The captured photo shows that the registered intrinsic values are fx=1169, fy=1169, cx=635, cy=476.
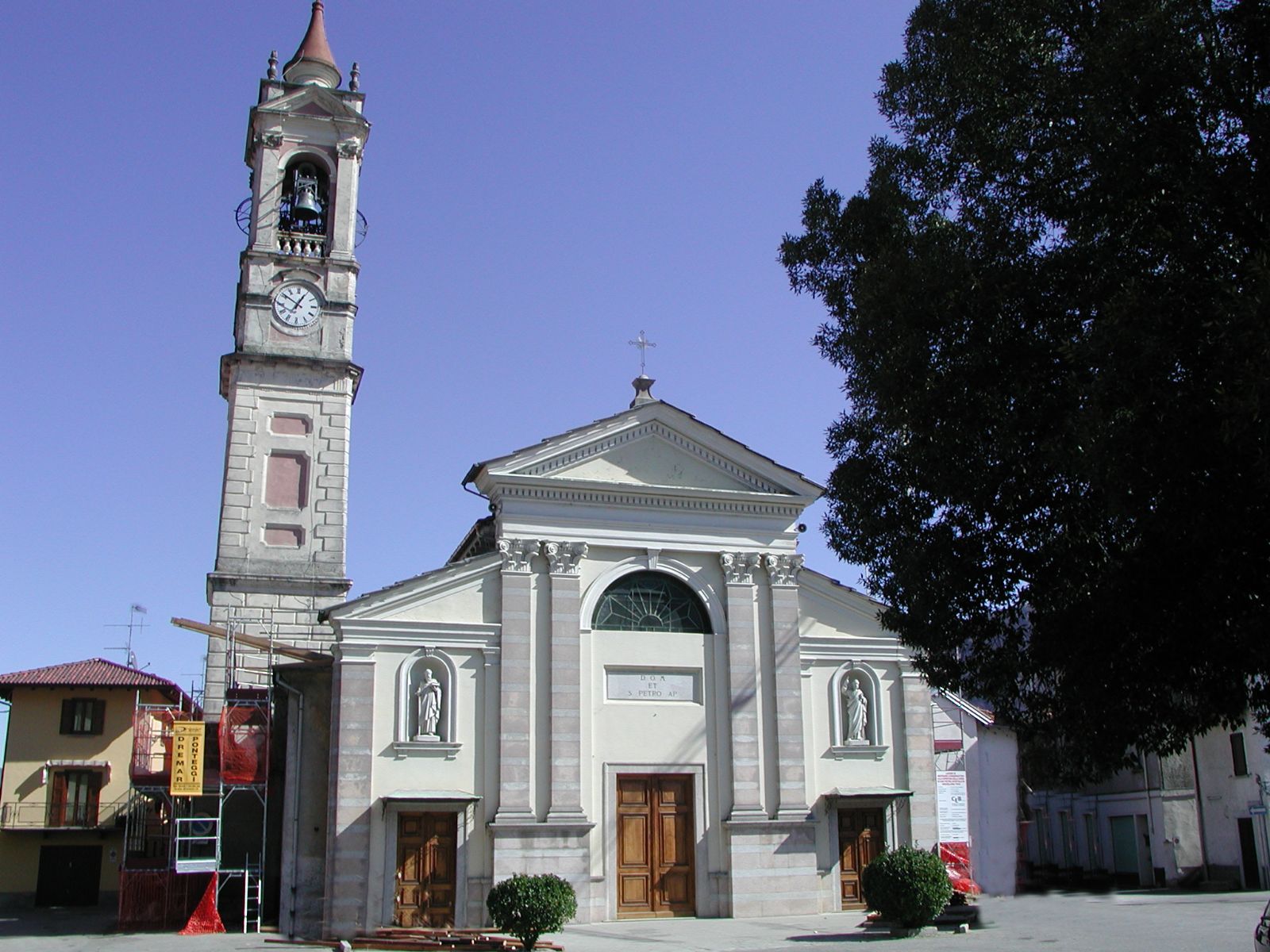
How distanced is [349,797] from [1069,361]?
15886 millimetres

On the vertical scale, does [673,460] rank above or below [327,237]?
below

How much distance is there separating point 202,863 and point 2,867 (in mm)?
18902

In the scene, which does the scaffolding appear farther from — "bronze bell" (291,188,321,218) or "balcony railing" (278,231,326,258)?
"bronze bell" (291,188,321,218)

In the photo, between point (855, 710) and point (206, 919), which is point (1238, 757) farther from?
point (206, 919)

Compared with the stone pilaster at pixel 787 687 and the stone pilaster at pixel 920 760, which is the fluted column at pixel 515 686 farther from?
the stone pilaster at pixel 920 760

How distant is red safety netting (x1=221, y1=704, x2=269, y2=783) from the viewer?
23.0 meters

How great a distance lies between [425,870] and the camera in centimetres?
2150

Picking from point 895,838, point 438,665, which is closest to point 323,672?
point 438,665

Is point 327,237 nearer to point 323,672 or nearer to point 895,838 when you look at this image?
point 323,672

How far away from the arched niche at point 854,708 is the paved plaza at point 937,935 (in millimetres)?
3452

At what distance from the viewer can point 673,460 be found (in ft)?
82.6

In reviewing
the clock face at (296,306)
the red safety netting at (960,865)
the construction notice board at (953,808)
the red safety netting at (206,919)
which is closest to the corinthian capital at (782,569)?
the red safety netting at (960,865)


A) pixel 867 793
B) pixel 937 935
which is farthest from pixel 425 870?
pixel 937 935

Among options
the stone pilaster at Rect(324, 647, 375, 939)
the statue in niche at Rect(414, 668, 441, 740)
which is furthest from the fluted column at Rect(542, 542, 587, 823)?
the stone pilaster at Rect(324, 647, 375, 939)
